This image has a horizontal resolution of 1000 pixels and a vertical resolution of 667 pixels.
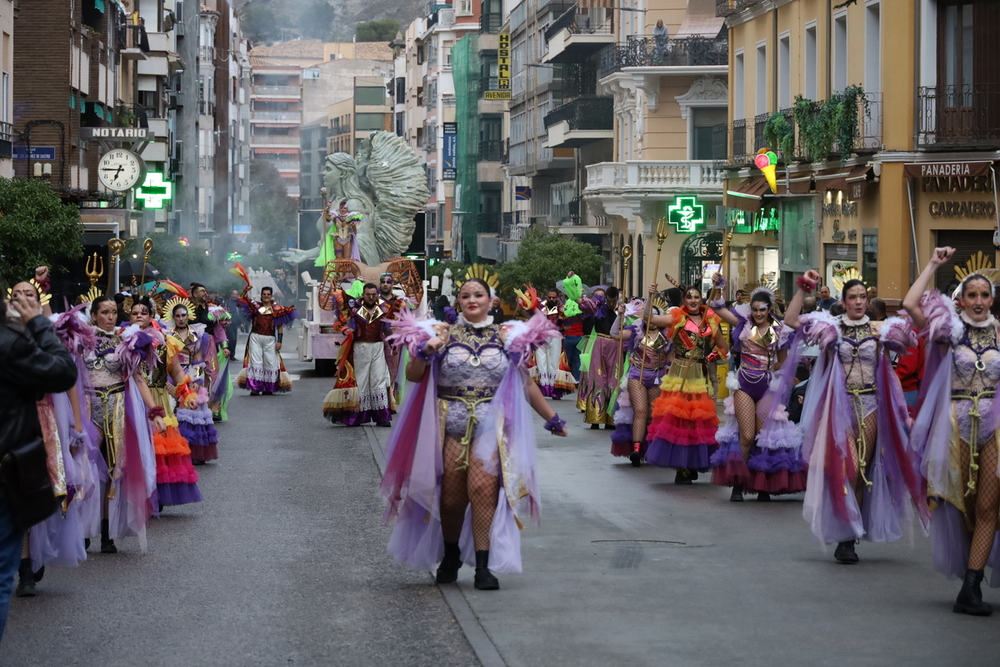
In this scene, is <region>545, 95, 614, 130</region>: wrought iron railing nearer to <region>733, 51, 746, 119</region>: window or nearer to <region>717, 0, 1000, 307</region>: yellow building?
<region>733, 51, 746, 119</region>: window

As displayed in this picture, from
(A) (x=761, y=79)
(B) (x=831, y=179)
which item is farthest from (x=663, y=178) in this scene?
(B) (x=831, y=179)

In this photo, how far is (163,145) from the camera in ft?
201

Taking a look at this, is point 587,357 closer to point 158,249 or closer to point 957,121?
point 957,121

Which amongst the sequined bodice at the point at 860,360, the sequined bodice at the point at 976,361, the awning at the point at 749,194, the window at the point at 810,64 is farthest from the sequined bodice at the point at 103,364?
the awning at the point at 749,194

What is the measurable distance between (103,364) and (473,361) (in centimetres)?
280

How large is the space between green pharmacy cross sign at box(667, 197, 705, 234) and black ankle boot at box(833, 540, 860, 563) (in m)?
29.7

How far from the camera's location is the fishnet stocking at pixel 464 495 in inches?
385

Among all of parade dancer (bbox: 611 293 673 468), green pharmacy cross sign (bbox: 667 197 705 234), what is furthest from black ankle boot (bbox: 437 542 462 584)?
green pharmacy cross sign (bbox: 667 197 705 234)

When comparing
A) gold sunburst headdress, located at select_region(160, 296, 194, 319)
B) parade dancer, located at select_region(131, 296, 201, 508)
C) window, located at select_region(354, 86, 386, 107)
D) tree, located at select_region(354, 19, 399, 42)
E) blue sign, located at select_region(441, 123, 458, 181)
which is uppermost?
tree, located at select_region(354, 19, 399, 42)

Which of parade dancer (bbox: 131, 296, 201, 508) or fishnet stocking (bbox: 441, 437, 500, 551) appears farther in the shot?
parade dancer (bbox: 131, 296, 201, 508)

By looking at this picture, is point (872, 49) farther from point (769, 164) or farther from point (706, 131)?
point (706, 131)

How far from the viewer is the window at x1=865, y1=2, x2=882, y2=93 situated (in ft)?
89.1

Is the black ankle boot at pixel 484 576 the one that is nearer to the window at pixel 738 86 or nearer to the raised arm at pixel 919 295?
the raised arm at pixel 919 295

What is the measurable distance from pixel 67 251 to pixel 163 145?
112 feet
